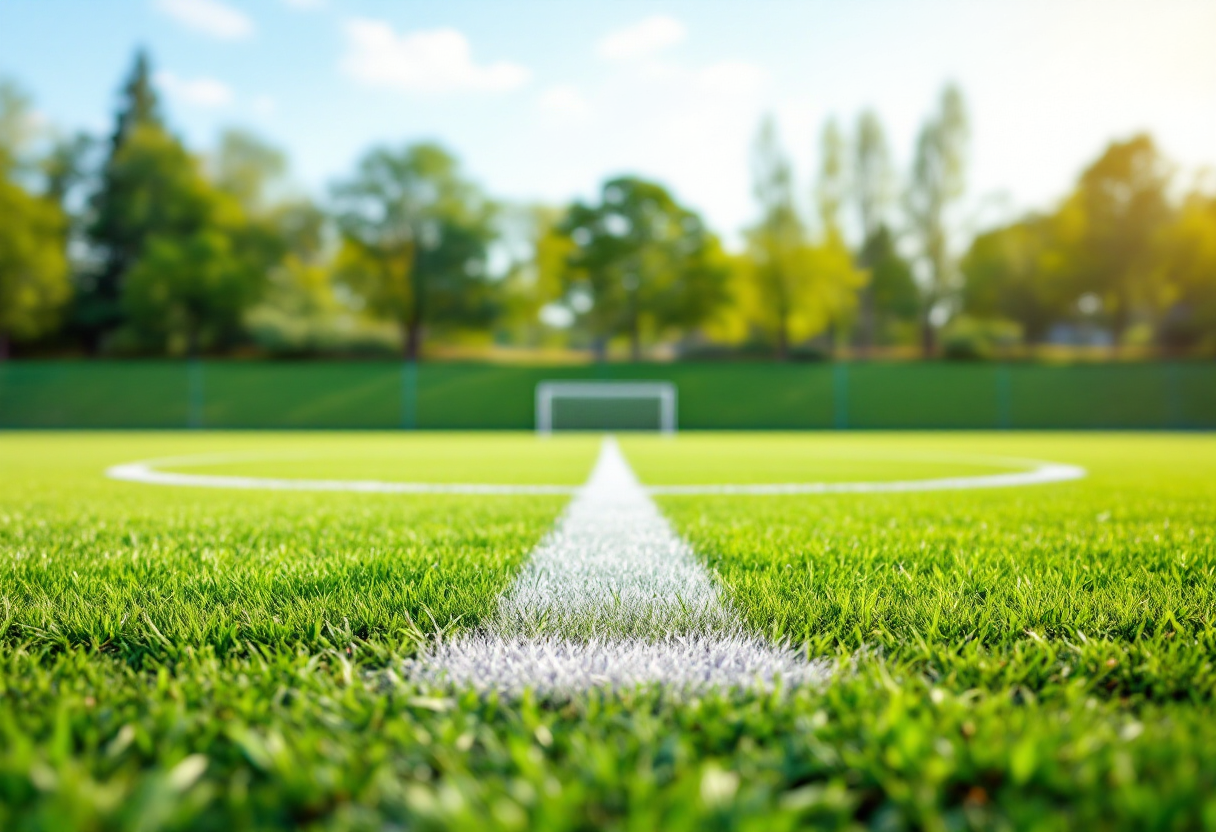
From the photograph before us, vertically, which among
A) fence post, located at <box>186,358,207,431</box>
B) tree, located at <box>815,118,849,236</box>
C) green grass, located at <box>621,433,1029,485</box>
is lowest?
green grass, located at <box>621,433,1029,485</box>

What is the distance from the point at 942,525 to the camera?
3.18 meters

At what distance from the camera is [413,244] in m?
29.0

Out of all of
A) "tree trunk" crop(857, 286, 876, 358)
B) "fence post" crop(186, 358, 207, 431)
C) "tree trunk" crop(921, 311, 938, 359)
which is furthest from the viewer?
"tree trunk" crop(857, 286, 876, 358)

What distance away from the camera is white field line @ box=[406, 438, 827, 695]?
1.31m

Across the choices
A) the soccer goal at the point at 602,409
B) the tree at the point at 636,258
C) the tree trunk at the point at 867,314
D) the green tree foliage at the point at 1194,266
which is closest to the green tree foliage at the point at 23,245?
the tree at the point at 636,258

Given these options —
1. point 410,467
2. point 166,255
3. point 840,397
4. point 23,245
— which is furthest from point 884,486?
point 23,245

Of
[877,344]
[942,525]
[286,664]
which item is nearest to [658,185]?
[877,344]

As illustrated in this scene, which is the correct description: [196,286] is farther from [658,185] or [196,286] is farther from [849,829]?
[849,829]

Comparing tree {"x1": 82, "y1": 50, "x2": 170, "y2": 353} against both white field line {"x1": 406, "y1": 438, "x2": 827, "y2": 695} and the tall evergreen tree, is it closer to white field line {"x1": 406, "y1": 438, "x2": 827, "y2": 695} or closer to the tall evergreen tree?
the tall evergreen tree

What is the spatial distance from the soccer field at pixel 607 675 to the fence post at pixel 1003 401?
18.9 m

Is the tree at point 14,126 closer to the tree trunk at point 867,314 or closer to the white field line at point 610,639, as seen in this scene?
the tree trunk at point 867,314

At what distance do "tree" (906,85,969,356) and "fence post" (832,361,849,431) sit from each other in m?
12.1

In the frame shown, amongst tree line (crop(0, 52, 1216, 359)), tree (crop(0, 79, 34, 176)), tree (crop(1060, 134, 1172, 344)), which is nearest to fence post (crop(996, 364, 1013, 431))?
tree line (crop(0, 52, 1216, 359))

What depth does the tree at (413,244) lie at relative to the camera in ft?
93.4
